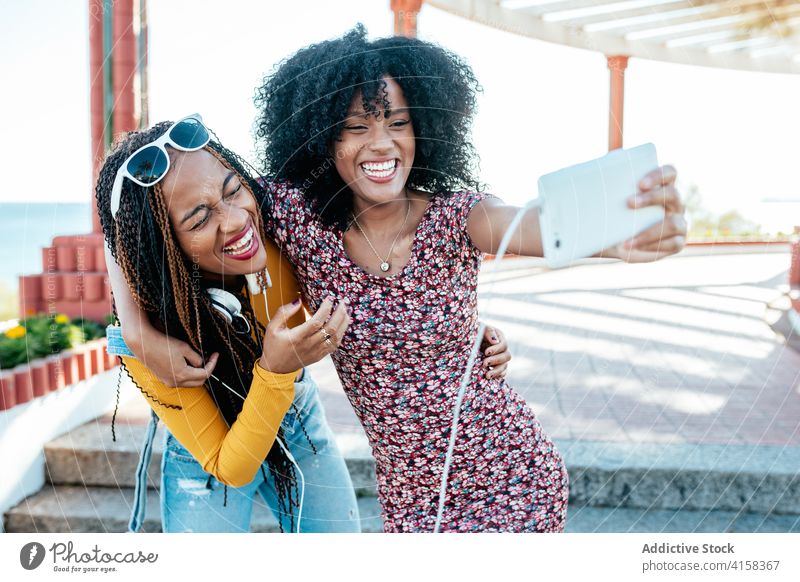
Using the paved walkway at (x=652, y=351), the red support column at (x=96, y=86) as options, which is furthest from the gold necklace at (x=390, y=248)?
the red support column at (x=96, y=86)

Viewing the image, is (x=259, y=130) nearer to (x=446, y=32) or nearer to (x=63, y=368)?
(x=446, y=32)

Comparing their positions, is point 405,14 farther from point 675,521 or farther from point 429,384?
point 675,521

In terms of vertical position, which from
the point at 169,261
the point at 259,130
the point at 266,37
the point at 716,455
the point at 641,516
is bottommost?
the point at 641,516

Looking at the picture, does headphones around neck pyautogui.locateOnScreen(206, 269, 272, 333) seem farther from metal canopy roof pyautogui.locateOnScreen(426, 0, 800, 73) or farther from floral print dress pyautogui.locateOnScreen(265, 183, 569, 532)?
metal canopy roof pyautogui.locateOnScreen(426, 0, 800, 73)

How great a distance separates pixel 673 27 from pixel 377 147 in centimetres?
50

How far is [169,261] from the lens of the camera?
70cm

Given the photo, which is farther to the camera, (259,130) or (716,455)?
(716,455)

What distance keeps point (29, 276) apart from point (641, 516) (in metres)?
1.49

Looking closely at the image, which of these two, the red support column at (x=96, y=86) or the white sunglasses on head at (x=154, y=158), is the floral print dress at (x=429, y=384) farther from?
the red support column at (x=96, y=86)

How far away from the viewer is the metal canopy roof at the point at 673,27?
35.1 inches

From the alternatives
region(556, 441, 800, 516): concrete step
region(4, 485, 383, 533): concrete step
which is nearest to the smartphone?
region(556, 441, 800, 516): concrete step

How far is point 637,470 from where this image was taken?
51.5 inches

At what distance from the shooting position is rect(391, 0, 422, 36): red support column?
0.84 m

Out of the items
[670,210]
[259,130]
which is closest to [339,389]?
[259,130]
